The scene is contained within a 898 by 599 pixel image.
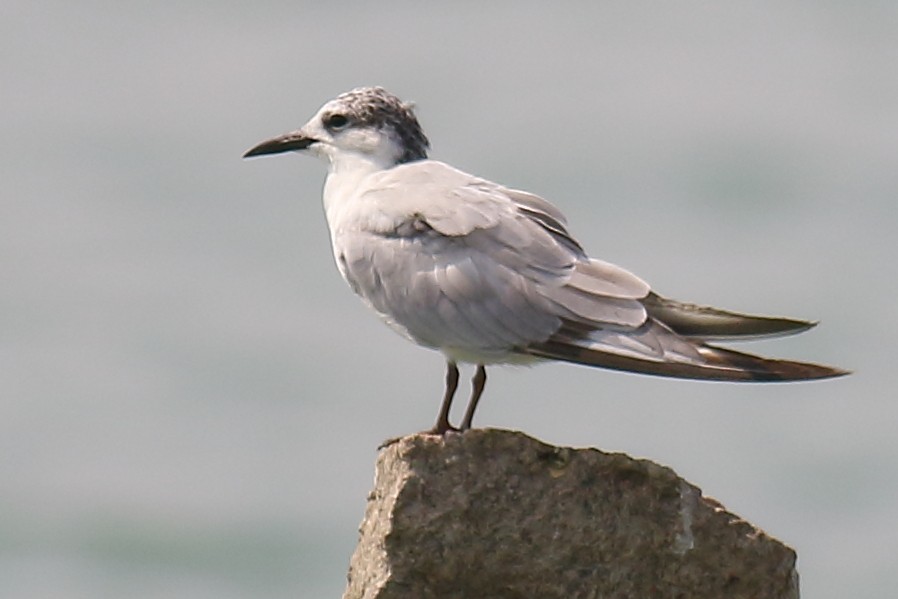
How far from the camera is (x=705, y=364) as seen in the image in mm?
7574

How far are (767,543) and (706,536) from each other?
27 cm

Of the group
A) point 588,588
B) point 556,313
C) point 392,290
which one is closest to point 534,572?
point 588,588

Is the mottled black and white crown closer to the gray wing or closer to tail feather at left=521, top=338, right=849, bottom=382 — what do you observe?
the gray wing

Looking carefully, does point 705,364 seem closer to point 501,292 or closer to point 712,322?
point 712,322

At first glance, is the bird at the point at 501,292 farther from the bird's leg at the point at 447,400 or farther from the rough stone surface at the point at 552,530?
the rough stone surface at the point at 552,530

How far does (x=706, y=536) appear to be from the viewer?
720 centimetres

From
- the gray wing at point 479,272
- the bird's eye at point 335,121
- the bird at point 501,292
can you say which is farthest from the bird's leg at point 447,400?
the bird's eye at point 335,121

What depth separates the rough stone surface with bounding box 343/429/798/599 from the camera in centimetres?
714

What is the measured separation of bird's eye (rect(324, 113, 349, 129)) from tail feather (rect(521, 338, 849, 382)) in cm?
225

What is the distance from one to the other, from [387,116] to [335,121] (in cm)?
34

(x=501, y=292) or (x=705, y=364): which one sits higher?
(x=501, y=292)

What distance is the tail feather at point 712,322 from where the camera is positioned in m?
7.70

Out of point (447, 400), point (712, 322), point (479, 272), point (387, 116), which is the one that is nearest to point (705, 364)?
point (712, 322)

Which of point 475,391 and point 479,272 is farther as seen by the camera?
point 475,391
